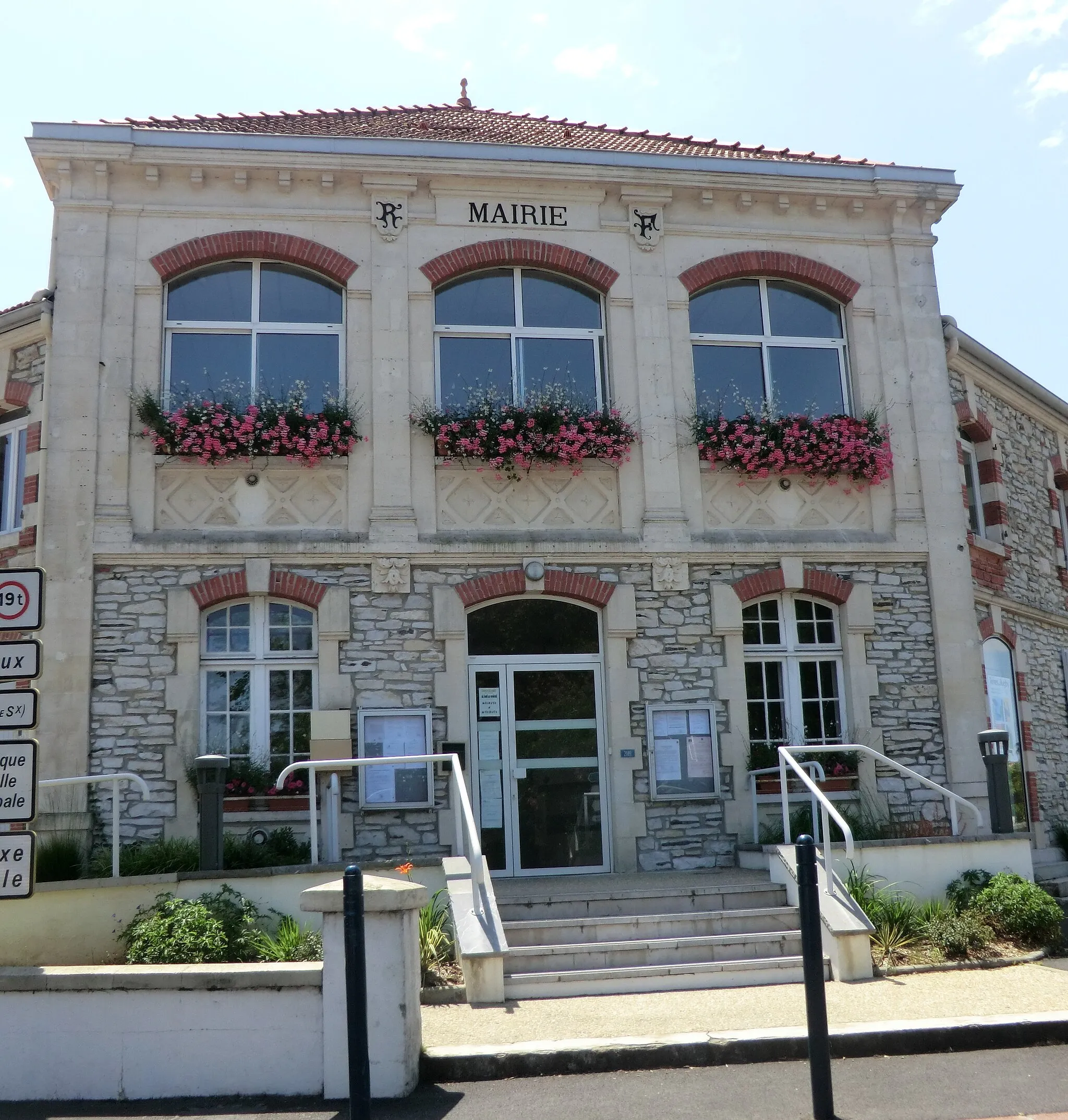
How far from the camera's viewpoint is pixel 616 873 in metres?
11.0

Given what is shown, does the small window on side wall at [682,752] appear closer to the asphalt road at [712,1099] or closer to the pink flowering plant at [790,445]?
the pink flowering plant at [790,445]

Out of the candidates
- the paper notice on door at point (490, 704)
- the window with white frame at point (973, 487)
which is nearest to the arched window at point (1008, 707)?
the window with white frame at point (973, 487)

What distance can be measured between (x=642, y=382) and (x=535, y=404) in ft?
3.96

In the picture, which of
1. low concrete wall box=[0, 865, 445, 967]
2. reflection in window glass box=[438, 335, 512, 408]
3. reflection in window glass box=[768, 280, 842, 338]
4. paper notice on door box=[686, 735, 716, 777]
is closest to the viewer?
low concrete wall box=[0, 865, 445, 967]

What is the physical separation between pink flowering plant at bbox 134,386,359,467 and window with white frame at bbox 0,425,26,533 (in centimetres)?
182

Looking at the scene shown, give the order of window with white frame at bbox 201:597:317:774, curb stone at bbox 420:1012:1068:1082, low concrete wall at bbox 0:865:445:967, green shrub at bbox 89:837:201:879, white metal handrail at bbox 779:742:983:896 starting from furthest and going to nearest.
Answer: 1. window with white frame at bbox 201:597:317:774
2. green shrub at bbox 89:837:201:879
3. white metal handrail at bbox 779:742:983:896
4. low concrete wall at bbox 0:865:445:967
5. curb stone at bbox 420:1012:1068:1082

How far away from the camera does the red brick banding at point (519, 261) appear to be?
40.1 ft

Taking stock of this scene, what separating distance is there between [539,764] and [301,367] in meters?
4.56

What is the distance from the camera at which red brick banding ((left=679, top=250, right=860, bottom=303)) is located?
41.6 ft

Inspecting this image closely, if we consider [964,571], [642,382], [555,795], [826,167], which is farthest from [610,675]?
[826,167]

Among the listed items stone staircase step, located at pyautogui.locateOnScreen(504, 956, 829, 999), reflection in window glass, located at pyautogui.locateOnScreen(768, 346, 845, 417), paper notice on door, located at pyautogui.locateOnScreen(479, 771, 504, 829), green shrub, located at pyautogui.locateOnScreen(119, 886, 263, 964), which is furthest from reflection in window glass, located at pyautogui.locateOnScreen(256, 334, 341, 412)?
stone staircase step, located at pyautogui.locateOnScreen(504, 956, 829, 999)

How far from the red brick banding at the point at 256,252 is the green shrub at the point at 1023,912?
26.6ft

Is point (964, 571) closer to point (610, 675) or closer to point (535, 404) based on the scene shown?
point (610, 675)

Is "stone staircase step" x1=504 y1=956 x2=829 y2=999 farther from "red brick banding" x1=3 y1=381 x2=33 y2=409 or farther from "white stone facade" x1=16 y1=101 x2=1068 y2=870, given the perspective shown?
"red brick banding" x1=3 y1=381 x2=33 y2=409
